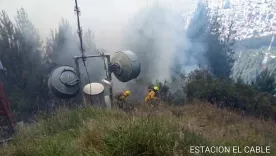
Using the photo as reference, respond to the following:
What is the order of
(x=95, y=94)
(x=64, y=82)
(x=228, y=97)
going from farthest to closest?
(x=228, y=97) < (x=64, y=82) < (x=95, y=94)

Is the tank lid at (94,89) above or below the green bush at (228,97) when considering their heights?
above

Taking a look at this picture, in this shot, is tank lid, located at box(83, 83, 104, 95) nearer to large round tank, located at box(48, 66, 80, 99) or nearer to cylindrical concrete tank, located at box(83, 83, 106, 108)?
cylindrical concrete tank, located at box(83, 83, 106, 108)

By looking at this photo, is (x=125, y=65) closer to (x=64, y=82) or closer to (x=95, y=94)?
(x=95, y=94)

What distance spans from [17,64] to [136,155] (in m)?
24.8

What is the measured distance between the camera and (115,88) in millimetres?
26406

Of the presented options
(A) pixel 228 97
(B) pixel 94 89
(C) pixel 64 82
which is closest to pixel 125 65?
(B) pixel 94 89

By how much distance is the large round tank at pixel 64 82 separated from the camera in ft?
48.0

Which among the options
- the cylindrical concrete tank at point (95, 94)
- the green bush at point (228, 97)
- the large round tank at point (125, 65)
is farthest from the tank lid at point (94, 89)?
the green bush at point (228, 97)

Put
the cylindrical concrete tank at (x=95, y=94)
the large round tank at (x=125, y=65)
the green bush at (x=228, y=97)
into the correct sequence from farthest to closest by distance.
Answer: the green bush at (x=228, y=97), the large round tank at (x=125, y=65), the cylindrical concrete tank at (x=95, y=94)

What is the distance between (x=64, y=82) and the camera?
47.9ft

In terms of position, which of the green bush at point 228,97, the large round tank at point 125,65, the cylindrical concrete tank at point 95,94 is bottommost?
the green bush at point 228,97

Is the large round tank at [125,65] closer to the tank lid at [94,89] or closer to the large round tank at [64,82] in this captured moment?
the tank lid at [94,89]

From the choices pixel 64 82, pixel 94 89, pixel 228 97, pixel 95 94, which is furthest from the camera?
pixel 228 97

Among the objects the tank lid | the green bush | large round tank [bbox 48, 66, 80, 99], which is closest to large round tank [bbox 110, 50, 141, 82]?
the tank lid
